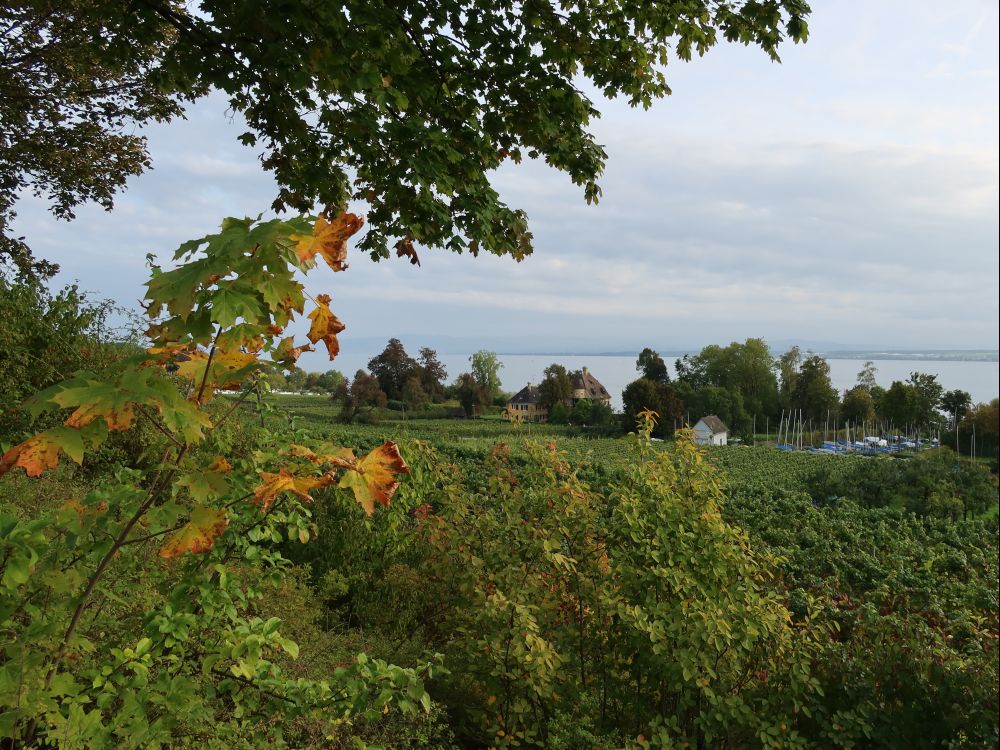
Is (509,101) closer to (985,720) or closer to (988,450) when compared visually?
(985,720)

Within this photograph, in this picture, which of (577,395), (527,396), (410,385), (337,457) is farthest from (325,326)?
(527,396)

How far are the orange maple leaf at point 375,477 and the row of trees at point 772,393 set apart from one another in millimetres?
13671

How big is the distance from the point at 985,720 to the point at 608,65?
4235 millimetres

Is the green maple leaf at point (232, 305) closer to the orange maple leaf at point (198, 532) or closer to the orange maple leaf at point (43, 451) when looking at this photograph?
the orange maple leaf at point (43, 451)

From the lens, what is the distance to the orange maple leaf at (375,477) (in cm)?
121

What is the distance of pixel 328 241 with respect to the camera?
1.34 m

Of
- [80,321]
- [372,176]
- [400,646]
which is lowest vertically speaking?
[400,646]

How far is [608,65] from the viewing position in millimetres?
4234

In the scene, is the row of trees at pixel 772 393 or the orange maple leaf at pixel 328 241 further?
the row of trees at pixel 772 393

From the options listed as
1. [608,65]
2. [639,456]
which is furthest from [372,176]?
[639,456]

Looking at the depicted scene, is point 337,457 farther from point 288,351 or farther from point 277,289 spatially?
point 288,351

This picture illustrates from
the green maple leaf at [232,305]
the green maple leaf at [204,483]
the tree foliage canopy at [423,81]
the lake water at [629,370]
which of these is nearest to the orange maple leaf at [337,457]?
the green maple leaf at [204,483]

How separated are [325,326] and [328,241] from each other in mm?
248

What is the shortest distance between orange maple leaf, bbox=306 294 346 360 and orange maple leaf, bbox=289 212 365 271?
17 cm
